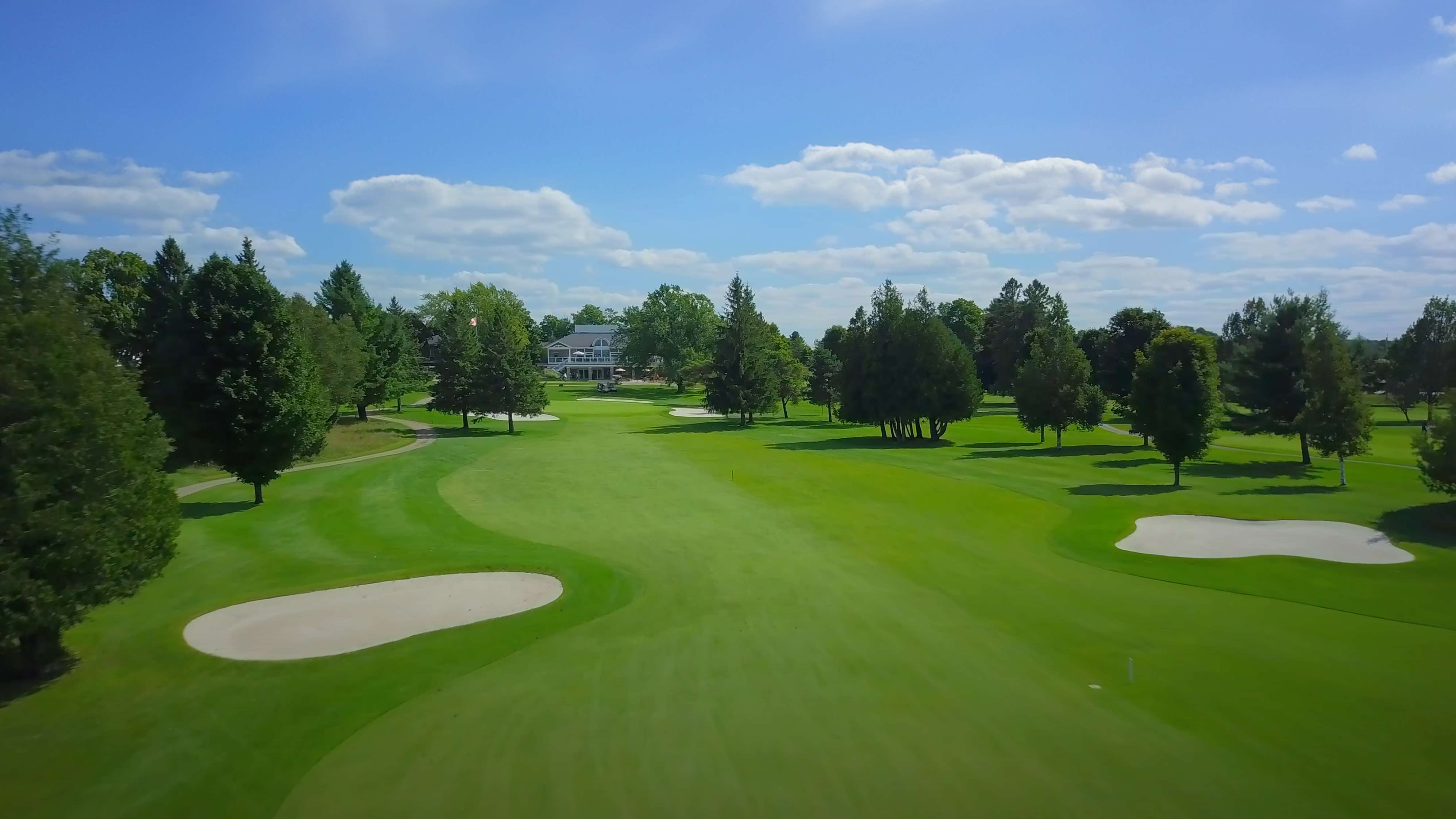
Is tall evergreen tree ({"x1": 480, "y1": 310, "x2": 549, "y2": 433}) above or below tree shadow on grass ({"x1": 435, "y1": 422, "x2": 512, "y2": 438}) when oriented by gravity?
above

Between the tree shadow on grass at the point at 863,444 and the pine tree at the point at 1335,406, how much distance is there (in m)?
21.6

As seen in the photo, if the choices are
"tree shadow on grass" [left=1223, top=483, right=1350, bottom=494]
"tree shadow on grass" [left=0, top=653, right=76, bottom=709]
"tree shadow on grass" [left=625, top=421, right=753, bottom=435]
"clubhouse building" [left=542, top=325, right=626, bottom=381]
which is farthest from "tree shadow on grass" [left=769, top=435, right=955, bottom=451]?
"clubhouse building" [left=542, top=325, right=626, bottom=381]

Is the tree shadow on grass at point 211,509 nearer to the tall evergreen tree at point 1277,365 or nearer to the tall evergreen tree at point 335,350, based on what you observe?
the tall evergreen tree at point 335,350

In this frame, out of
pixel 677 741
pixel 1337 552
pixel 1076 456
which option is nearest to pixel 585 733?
pixel 677 741

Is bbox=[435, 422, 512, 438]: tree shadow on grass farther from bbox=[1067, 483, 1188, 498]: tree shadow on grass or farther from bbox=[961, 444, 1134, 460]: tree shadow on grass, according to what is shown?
bbox=[1067, 483, 1188, 498]: tree shadow on grass

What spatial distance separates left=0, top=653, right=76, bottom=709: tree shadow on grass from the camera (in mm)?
13859

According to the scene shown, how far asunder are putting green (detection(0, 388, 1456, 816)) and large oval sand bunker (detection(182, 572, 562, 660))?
67 cm

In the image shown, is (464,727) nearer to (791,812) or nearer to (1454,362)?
(791,812)

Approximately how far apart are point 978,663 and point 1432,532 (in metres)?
22.2

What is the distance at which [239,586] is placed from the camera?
21203 mm

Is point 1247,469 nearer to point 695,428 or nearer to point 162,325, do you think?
point 695,428

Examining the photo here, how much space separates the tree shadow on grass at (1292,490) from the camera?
115 ft

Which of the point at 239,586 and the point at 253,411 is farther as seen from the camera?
the point at 253,411

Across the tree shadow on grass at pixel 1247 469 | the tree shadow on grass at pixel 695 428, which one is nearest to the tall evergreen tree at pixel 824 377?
the tree shadow on grass at pixel 695 428
